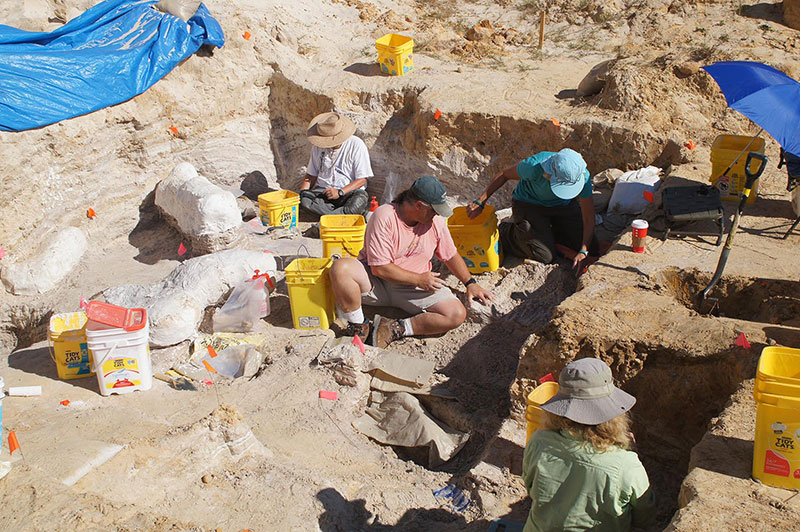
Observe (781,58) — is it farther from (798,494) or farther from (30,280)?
(30,280)

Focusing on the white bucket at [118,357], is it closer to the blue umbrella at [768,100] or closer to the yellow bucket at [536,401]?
the yellow bucket at [536,401]

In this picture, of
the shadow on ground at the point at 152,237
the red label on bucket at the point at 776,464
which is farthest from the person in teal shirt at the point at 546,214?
the shadow on ground at the point at 152,237

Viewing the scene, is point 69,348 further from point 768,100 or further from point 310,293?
point 768,100

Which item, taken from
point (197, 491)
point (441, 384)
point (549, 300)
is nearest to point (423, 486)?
point (441, 384)

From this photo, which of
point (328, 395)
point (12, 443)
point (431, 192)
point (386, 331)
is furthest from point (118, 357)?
point (431, 192)

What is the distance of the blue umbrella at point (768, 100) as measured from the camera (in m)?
4.17

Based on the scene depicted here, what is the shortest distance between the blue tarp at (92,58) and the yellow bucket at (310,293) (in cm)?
353

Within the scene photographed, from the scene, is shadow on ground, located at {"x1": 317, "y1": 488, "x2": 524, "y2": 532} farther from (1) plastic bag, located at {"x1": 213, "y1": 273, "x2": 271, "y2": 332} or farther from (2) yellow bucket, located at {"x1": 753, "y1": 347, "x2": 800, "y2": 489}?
(1) plastic bag, located at {"x1": 213, "y1": 273, "x2": 271, "y2": 332}

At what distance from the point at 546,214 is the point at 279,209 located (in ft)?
10.6

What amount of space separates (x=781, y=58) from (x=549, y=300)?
5095 mm

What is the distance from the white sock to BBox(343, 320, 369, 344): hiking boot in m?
0.03

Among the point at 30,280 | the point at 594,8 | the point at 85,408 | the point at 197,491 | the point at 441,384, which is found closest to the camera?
the point at 197,491

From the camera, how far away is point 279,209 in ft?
25.4

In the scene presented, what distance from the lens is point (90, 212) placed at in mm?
7531
